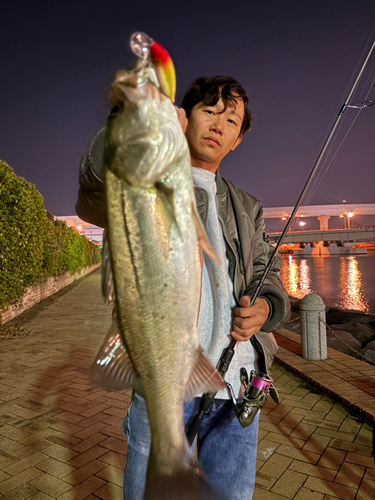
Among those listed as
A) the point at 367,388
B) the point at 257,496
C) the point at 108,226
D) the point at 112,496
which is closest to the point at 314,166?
the point at 108,226

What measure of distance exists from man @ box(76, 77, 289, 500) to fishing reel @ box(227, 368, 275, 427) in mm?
48

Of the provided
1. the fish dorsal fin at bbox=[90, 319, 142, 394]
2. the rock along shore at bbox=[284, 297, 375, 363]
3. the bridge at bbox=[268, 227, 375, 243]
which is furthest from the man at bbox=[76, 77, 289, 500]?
the bridge at bbox=[268, 227, 375, 243]

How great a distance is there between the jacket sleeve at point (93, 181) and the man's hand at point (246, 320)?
33.3 inches

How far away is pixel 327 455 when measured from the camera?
3957 mm

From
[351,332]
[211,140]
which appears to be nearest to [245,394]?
[211,140]

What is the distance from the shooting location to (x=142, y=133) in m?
1.29

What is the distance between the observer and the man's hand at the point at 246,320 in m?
1.99

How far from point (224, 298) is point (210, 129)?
102 cm

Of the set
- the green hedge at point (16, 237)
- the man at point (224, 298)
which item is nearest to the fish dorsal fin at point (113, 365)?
the man at point (224, 298)

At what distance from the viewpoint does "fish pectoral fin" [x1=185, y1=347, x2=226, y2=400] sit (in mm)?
1457

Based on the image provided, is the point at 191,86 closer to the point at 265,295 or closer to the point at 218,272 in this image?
the point at 218,272

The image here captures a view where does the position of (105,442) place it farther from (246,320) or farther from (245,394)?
(246,320)

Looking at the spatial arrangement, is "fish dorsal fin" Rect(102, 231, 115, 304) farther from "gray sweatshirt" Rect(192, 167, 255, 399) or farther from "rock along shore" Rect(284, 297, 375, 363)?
"rock along shore" Rect(284, 297, 375, 363)

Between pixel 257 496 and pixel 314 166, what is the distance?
2.84m
